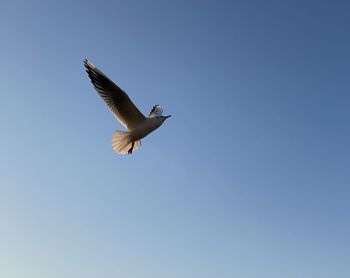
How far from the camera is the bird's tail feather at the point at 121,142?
69.5 feet

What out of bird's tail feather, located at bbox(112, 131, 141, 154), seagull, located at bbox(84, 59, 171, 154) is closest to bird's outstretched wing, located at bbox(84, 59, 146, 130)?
seagull, located at bbox(84, 59, 171, 154)

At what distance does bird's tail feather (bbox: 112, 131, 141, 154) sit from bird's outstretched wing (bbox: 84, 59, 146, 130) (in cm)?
26

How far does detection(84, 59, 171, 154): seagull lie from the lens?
20969 millimetres

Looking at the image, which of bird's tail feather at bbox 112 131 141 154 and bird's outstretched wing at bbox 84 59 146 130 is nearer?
bird's outstretched wing at bbox 84 59 146 130

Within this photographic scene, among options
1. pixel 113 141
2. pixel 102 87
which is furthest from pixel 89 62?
pixel 113 141

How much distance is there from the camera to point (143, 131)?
21.0 m

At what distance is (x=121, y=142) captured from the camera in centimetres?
2127

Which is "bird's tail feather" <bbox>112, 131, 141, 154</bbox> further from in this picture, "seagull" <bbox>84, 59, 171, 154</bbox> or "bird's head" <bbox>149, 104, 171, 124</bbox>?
"bird's head" <bbox>149, 104, 171, 124</bbox>

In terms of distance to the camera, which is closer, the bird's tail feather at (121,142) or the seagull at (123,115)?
the seagull at (123,115)

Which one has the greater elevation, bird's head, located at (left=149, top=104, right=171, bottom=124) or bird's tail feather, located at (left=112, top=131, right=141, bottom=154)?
bird's head, located at (left=149, top=104, right=171, bottom=124)

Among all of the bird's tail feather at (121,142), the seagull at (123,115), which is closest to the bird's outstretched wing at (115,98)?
the seagull at (123,115)

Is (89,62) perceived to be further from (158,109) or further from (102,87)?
(158,109)

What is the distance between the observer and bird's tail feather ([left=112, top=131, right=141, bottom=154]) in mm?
21188

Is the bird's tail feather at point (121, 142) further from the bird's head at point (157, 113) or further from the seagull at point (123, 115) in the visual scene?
the bird's head at point (157, 113)
